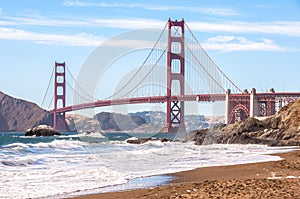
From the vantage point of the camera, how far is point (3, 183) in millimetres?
11648

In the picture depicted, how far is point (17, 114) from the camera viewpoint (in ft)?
357

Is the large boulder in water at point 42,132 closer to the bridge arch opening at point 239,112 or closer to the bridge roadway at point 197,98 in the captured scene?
the bridge roadway at point 197,98

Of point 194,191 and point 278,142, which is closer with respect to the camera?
point 194,191

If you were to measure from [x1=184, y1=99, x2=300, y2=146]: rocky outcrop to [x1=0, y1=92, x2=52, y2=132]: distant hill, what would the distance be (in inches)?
2489

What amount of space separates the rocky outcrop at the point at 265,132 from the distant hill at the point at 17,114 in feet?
207

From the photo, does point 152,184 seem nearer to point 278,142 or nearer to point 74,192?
point 74,192

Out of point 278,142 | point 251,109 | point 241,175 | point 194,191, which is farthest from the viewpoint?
point 251,109

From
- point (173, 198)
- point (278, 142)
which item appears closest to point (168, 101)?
point (278, 142)

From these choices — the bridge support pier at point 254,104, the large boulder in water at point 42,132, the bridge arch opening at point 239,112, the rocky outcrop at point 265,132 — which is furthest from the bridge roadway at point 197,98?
the rocky outcrop at point 265,132

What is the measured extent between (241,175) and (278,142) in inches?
816

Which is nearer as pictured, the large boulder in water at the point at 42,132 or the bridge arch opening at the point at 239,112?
the bridge arch opening at the point at 239,112

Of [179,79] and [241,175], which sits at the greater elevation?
[179,79]

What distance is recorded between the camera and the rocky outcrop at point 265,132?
109ft

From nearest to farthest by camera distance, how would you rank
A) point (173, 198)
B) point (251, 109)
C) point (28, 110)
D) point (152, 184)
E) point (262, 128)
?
point (173, 198), point (152, 184), point (262, 128), point (251, 109), point (28, 110)
